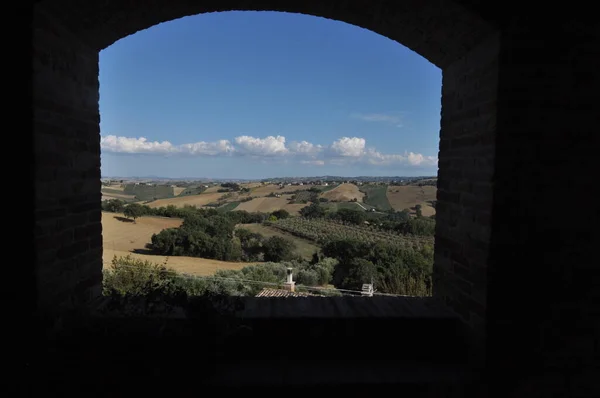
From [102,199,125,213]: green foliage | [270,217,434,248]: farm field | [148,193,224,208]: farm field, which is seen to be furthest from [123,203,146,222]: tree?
[270,217,434,248]: farm field

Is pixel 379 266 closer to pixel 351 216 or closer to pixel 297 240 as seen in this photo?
pixel 297 240

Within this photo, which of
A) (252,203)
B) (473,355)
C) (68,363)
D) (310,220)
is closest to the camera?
(68,363)

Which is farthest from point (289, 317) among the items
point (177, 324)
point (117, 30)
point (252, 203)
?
point (252, 203)

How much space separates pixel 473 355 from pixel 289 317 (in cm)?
101

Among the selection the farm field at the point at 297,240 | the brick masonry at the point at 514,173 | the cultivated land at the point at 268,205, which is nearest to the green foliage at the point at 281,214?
the cultivated land at the point at 268,205

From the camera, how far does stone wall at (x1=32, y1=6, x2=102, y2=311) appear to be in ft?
5.65

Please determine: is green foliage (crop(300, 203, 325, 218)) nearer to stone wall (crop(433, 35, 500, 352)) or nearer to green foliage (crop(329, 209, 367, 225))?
green foliage (crop(329, 209, 367, 225))

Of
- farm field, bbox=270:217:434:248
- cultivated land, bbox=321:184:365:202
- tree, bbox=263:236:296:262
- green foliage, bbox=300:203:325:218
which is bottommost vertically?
tree, bbox=263:236:296:262

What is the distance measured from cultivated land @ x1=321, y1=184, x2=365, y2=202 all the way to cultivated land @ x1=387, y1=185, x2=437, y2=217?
3.99m

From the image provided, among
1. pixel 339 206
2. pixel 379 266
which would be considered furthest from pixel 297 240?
pixel 339 206

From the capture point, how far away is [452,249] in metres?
2.23

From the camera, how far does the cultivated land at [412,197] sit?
73.8 ft

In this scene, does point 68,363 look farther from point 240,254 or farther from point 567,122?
point 240,254

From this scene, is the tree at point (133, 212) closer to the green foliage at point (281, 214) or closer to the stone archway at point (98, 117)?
the green foliage at point (281, 214)
